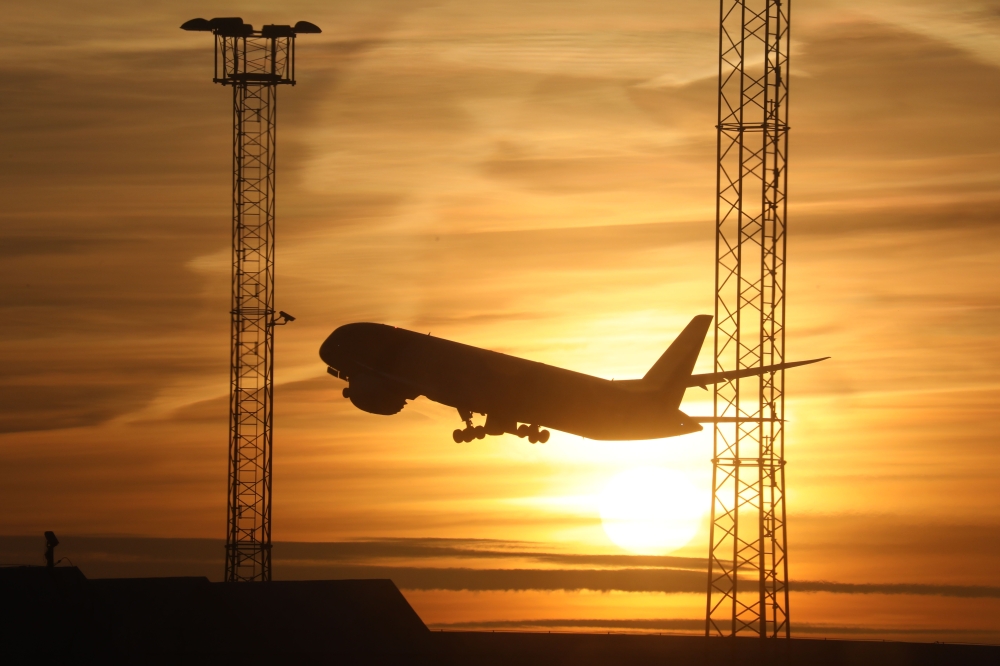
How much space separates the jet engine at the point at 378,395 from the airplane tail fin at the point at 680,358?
16.6 metres

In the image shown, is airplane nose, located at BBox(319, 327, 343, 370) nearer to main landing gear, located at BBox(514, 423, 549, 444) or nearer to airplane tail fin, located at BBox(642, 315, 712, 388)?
main landing gear, located at BBox(514, 423, 549, 444)

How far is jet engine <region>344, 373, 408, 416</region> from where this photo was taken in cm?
10419

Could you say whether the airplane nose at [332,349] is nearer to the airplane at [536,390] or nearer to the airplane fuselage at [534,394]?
the airplane at [536,390]

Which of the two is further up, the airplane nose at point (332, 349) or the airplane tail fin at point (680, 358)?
the airplane nose at point (332, 349)

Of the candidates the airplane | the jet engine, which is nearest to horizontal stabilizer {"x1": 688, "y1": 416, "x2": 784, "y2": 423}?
the airplane

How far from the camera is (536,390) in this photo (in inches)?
3880

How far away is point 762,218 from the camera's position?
98.3 meters

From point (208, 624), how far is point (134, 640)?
5463 mm

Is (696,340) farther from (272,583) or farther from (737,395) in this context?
(272,583)

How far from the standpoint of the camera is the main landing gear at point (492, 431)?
101 meters

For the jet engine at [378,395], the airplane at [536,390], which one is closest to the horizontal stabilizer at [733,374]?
the airplane at [536,390]

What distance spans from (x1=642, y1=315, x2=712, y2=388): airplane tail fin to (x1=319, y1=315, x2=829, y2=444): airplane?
0.21 feet

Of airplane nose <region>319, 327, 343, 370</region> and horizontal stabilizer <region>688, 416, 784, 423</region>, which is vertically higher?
airplane nose <region>319, 327, 343, 370</region>

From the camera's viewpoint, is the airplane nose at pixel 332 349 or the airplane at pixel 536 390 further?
the airplane nose at pixel 332 349
